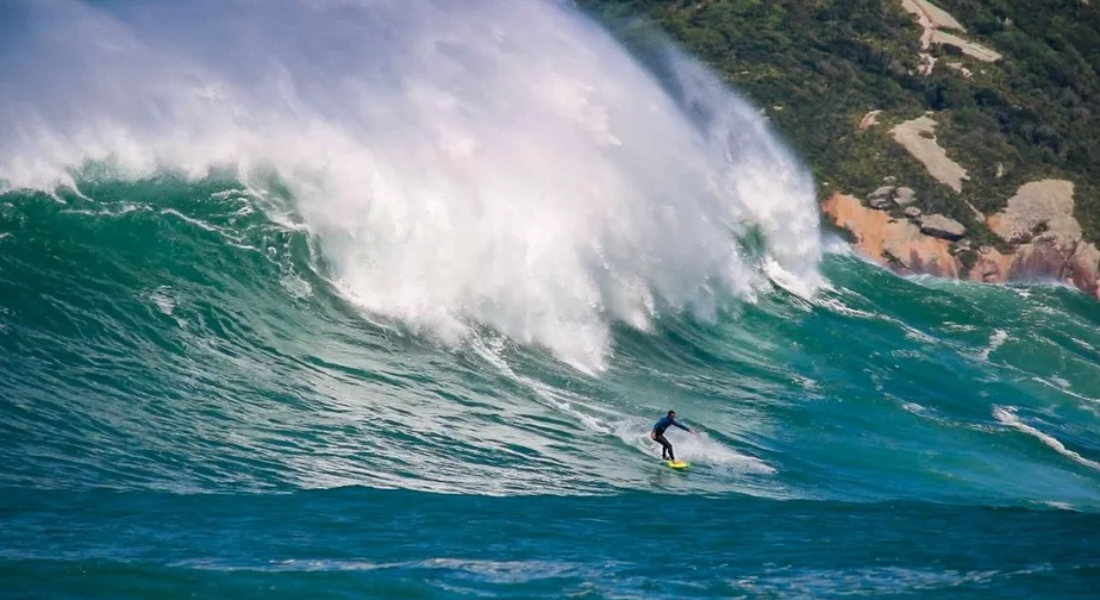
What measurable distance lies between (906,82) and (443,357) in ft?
184

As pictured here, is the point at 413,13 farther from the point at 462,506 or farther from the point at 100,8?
the point at 462,506

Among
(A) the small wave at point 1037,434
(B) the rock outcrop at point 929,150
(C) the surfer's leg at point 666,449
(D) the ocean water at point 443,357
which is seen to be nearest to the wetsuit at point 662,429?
(C) the surfer's leg at point 666,449

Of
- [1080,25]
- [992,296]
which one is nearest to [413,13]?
[992,296]

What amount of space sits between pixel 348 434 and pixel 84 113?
311 inches

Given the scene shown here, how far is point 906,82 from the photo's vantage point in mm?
70688

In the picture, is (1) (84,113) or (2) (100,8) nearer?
(1) (84,113)

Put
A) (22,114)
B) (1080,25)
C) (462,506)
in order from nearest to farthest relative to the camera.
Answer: (462,506)
(22,114)
(1080,25)

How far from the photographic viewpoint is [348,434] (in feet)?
52.3

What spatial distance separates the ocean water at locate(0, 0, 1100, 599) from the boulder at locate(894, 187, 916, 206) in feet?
82.5

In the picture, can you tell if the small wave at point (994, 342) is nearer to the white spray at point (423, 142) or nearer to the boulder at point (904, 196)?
the white spray at point (423, 142)

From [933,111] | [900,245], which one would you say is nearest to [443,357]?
[900,245]

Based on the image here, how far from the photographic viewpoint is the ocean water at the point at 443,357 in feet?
40.5

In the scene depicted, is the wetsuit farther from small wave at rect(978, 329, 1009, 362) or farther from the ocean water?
small wave at rect(978, 329, 1009, 362)

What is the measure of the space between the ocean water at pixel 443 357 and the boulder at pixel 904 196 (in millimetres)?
25140
